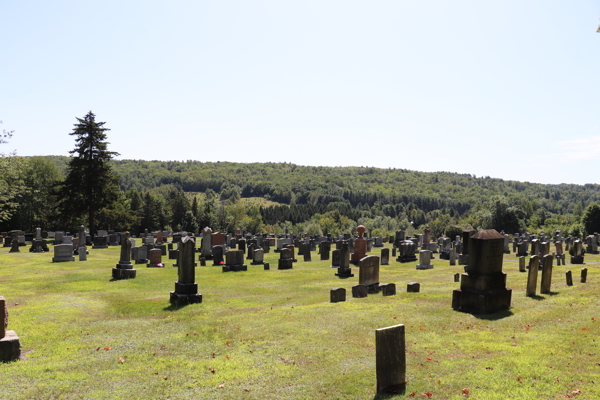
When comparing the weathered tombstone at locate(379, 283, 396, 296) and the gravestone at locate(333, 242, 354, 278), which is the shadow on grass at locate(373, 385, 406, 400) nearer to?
the weathered tombstone at locate(379, 283, 396, 296)

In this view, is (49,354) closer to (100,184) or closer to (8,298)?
(8,298)

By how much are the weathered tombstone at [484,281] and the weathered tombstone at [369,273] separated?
4162 mm

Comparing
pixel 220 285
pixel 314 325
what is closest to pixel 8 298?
pixel 220 285

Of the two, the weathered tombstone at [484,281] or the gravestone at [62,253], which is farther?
the gravestone at [62,253]

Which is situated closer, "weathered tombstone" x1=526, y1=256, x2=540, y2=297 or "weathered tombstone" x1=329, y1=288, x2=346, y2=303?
"weathered tombstone" x1=526, y1=256, x2=540, y2=297

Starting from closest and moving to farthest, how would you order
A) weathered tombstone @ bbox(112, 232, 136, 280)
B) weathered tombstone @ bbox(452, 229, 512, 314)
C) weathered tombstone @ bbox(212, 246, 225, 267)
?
1. weathered tombstone @ bbox(452, 229, 512, 314)
2. weathered tombstone @ bbox(112, 232, 136, 280)
3. weathered tombstone @ bbox(212, 246, 225, 267)

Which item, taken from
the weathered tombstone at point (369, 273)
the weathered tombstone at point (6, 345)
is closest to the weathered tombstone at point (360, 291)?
the weathered tombstone at point (369, 273)

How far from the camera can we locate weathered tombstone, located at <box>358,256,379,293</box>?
16.1 m

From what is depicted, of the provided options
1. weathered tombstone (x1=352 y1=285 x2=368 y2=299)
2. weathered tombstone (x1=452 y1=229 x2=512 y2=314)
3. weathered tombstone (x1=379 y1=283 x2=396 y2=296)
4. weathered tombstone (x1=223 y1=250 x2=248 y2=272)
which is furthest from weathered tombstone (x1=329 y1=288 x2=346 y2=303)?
weathered tombstone (x1=223 y1=250 x2=248 y2=272)

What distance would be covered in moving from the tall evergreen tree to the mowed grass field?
3293cm

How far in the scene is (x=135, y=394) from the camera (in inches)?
281

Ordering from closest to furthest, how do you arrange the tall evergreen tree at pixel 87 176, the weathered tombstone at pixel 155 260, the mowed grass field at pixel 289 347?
the mowed grass field at pixel 289 347, the weathered tombstone at pixel 155 260, the tall evergreen tree at pixel 87 176

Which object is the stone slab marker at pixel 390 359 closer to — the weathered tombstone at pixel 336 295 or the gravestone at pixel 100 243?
the weathered tombstone at pixel 336 295

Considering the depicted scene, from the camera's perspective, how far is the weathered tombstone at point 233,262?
960 inches
